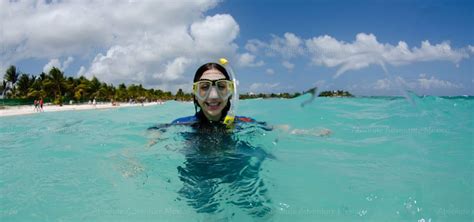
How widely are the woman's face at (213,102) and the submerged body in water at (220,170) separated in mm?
184

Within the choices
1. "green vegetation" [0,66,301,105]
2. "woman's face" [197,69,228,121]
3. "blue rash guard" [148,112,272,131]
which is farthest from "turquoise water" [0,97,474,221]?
"green vegetation" [0,66,301,105]

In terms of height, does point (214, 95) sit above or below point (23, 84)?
below

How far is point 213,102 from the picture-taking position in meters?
4.15

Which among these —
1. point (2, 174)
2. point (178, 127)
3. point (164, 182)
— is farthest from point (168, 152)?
point (2, 174)

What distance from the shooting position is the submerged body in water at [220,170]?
3.49 m

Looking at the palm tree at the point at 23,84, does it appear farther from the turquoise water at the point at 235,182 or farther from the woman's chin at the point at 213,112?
the woman's chin at the point at 213,112

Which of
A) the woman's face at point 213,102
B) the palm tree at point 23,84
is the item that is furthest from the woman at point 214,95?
the palm tree at point 23,84

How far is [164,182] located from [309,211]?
1.92 meters

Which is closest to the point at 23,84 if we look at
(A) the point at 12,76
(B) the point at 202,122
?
(A) the point at 12,76

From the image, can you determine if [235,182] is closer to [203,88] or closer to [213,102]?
[213,102]

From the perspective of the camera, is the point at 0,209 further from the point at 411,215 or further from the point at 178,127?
the point at 411,215

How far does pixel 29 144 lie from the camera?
7945 millimetres

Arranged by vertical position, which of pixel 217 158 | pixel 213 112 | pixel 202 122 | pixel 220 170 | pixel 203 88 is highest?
pixel 203 88

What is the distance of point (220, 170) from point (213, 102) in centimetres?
85
